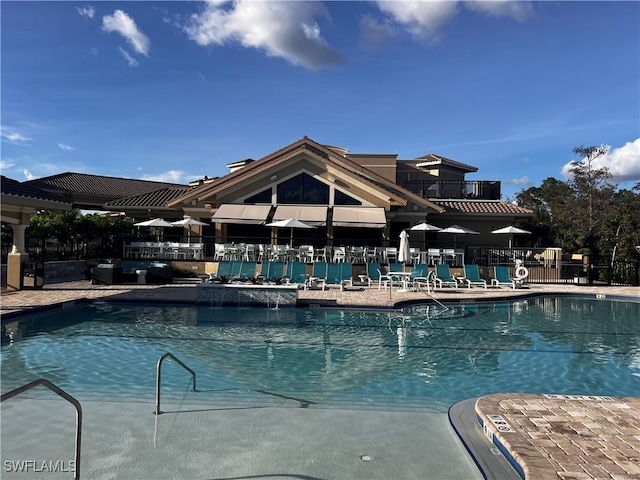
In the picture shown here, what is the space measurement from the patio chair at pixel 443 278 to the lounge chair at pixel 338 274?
15.1ft

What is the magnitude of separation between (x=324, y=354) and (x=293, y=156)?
19.6 metres

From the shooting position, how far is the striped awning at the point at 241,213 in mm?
26452

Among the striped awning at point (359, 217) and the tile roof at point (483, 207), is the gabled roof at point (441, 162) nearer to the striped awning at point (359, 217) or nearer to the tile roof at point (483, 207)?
the tile roof at point (483, 207)

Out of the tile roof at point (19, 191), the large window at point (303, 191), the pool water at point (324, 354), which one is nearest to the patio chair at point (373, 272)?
the large window at point (303, 191)

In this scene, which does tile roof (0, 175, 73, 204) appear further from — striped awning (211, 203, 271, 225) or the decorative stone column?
striped awning (211, 203, 271, 225)

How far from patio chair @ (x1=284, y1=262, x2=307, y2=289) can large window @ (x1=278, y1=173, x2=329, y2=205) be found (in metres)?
8.25

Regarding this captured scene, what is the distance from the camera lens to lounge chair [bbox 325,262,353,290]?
21.5 metres

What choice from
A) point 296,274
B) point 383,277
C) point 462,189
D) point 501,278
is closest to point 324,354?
point 296,274

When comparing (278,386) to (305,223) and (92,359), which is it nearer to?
(92,359)

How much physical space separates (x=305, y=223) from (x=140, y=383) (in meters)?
18.4

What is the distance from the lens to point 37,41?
51.2 ft

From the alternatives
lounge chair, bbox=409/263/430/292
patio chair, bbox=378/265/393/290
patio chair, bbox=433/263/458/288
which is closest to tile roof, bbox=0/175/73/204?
patio chair, bbox=378/265/393/290

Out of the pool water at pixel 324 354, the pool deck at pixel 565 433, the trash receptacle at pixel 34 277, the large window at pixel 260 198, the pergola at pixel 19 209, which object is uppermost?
the large window at pixel 260 198

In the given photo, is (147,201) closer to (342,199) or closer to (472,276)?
(342,199)
